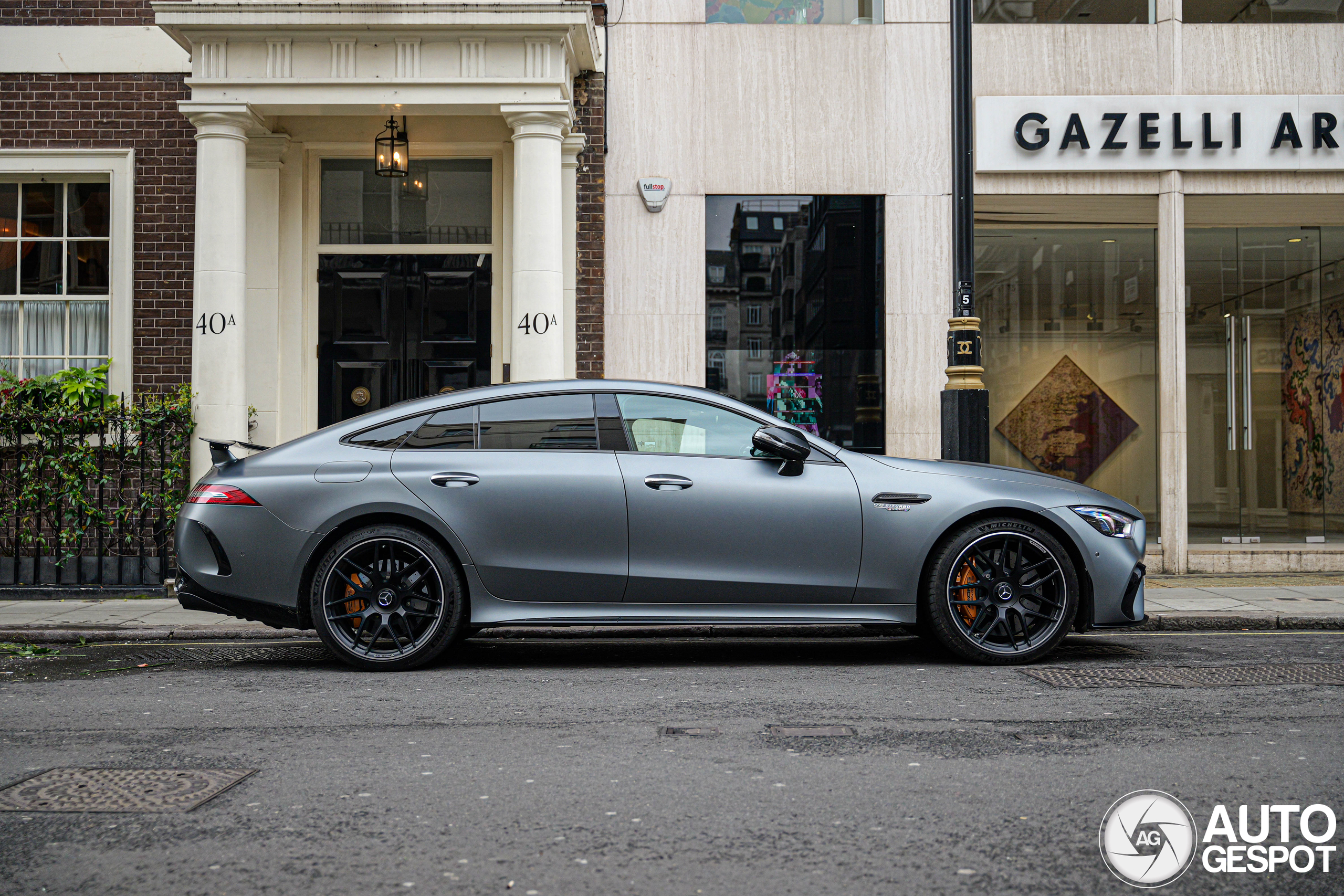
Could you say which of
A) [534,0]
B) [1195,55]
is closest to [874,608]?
[534,0]

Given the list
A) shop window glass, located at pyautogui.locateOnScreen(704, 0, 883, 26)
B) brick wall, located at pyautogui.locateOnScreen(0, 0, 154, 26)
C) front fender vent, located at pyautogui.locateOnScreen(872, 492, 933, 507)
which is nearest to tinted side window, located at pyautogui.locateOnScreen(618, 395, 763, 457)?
front fender vent, located at pyautogui.locateOnScreen(872, 492, 933, 507)

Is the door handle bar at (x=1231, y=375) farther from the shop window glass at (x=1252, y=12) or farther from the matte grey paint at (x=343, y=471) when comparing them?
the matte grey paint at (x=343, y=471)

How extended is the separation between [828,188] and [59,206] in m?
7.75

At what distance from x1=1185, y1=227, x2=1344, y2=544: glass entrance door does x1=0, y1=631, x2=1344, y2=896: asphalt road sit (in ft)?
18.9

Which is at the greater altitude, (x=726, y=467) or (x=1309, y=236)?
(x=1309, y=236)

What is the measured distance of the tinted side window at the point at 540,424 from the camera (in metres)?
A: 6.29

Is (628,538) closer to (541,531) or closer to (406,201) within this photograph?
(541,531)

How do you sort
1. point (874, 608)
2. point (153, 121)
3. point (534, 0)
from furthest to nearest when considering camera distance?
point (153, 121), point (534, 0), point (874, 608)

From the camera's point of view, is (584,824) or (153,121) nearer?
(584,824)

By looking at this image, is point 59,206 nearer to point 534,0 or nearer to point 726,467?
point 534,0

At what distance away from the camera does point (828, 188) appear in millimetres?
11727

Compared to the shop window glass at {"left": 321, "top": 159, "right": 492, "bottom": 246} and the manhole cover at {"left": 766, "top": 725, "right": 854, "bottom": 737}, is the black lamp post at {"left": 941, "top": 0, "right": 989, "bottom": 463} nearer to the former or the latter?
the manhole cover at {"left": 766, "top": 725, "right": 854, "bottom": 737}

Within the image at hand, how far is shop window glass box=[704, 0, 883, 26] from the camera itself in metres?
11.8

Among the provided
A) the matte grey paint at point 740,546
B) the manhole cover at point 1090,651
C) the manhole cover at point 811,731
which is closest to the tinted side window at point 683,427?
the matte grey paint at point 740,546
